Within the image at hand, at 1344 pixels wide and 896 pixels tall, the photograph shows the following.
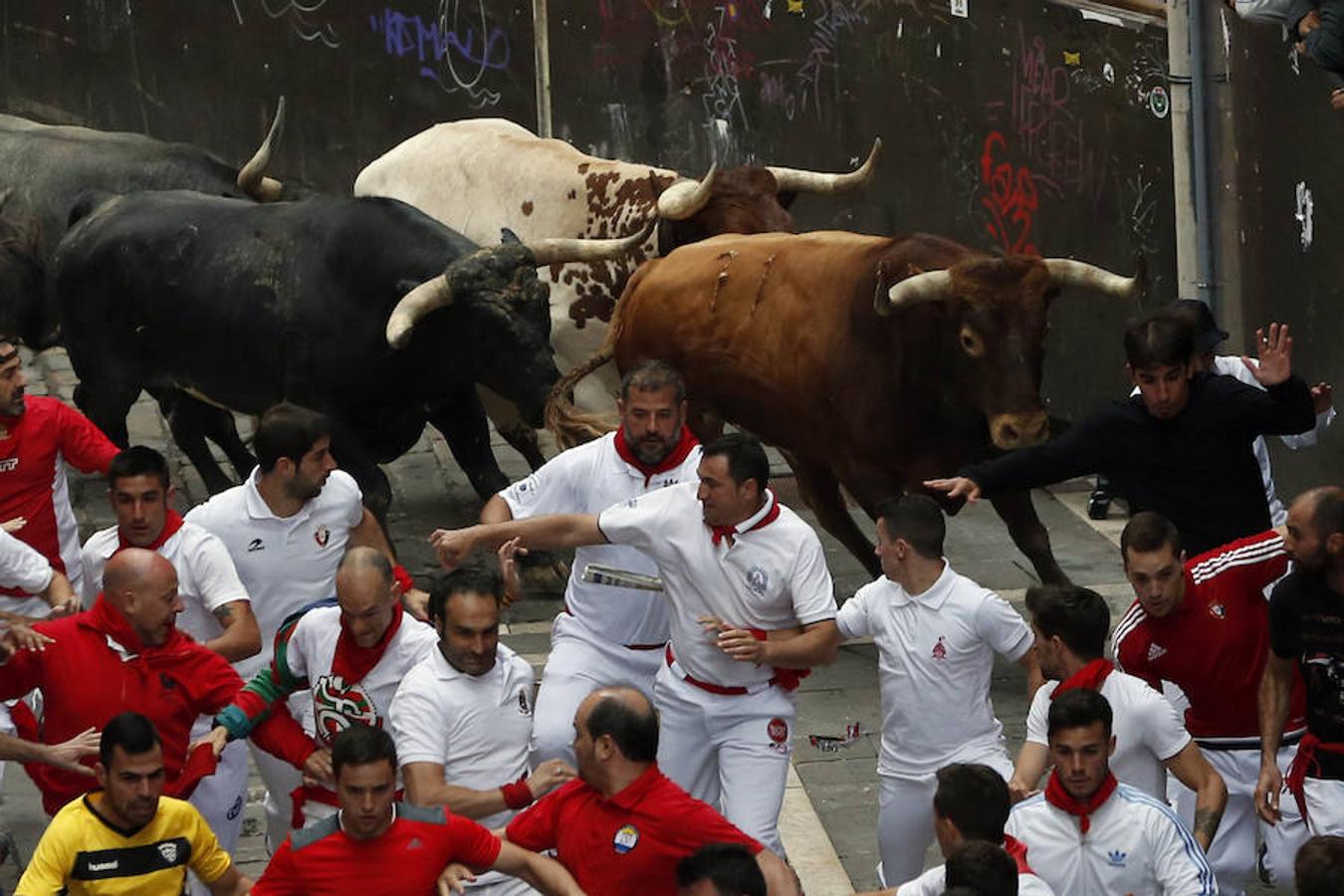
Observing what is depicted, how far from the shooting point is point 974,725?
8203 millimetres

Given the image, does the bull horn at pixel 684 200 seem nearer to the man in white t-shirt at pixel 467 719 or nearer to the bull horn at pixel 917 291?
the bull horn at pixel 917 291

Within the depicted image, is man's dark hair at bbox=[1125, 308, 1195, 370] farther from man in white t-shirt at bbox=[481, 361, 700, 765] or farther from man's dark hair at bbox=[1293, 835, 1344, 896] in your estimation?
man's dark hair at bbox=[1293, 835, 1344, 896]

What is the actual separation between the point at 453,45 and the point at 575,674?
37.0 ft

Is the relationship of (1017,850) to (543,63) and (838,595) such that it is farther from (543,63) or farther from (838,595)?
(543,63)

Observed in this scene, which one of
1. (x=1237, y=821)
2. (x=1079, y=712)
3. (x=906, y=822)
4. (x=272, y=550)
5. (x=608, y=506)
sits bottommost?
(x=1237, y=821)

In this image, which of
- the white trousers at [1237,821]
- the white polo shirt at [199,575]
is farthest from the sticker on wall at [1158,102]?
the white polo shirt at [199,575]

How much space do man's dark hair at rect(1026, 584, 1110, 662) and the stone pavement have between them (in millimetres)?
1690

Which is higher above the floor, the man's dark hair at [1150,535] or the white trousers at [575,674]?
the man's dark hair at [1150,535]

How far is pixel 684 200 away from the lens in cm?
1359

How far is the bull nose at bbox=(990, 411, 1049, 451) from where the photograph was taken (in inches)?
426

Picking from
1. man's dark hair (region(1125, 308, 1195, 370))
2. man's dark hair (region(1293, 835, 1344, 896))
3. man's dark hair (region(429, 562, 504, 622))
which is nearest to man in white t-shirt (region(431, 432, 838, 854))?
man's dark hair (region(429, 562, 504, 622))

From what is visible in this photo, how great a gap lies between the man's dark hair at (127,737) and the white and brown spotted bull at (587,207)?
6458 mm

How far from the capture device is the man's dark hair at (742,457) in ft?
27.0

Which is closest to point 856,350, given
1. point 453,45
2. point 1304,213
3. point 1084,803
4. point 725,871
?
point 1304,213
